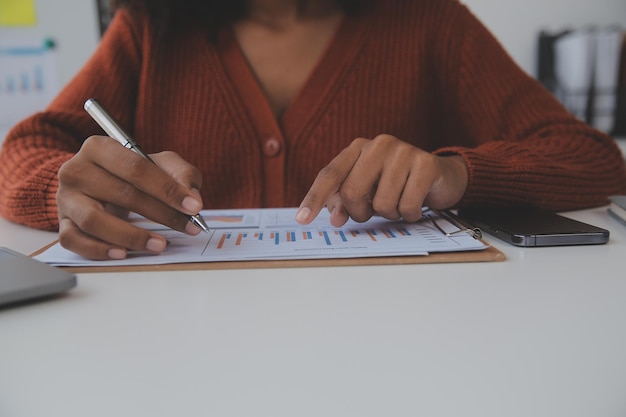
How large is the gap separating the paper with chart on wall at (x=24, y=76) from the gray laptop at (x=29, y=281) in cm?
131

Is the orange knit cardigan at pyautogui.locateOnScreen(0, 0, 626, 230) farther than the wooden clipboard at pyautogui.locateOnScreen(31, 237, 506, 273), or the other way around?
the orange knit cardigan at pyautogui.locateOnScreen(0, 0, 626, 230)

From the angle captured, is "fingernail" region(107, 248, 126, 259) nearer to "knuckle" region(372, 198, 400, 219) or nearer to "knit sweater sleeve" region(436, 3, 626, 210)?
"knuckle" region(372, 198, 400, 219)

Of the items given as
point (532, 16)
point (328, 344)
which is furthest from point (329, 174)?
point (532, 16)

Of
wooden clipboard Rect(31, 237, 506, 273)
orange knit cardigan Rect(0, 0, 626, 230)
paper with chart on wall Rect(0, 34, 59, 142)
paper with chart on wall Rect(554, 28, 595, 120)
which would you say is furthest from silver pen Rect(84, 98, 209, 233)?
paper with chart on wall Rect(554, 28, 595, 120)

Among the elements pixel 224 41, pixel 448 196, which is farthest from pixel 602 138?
pixel 224 41

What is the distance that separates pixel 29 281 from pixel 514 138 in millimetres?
709

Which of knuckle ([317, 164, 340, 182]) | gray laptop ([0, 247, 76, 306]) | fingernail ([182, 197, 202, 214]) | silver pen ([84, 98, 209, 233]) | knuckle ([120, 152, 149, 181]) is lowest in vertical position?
gray laptop ([0, 247, 76, 306])

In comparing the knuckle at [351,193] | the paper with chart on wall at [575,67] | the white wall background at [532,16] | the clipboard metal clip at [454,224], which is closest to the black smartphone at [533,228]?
the clipboard metal clip at [454,224]

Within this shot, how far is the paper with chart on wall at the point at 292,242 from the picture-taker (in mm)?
453

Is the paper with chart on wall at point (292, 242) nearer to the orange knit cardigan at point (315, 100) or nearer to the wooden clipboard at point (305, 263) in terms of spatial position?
the wooden clipboard at point (305, 263)

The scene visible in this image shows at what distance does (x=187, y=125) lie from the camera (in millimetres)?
892

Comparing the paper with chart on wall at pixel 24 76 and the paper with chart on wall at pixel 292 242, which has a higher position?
the paper with chart on wall at pixel 24 76

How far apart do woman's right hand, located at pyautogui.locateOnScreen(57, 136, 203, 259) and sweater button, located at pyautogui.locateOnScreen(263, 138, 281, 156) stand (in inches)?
13.3

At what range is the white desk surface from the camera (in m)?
0.24
